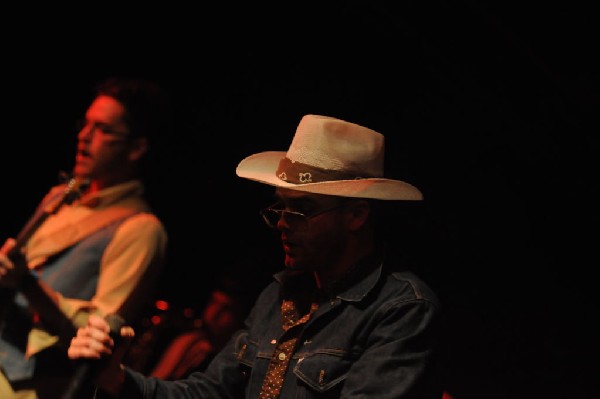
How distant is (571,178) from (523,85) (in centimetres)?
41

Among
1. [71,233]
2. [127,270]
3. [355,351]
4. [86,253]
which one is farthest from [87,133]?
[355,351]

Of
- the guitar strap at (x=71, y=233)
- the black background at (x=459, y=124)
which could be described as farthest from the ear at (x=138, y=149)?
the black background at (x=459, y=124)

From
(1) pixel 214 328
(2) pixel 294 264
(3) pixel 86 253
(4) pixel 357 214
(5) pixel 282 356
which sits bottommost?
(1) pixel 214 328

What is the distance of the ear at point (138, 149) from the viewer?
425 centimetres

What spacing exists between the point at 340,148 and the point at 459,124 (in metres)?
0.97

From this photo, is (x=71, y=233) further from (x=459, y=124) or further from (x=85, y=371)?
(x=459, y=124)

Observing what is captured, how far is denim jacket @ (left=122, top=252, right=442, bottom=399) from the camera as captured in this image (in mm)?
2818

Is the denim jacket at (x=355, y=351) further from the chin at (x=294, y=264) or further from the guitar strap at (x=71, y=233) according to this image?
the guitar strap at (x=71, y=233)

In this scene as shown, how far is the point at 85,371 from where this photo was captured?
285 centimetres

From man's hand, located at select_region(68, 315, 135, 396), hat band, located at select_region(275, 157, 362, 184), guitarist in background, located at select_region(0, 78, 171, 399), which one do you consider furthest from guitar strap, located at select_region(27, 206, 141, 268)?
hat band, located at select_region(275, 157, 362, 184)

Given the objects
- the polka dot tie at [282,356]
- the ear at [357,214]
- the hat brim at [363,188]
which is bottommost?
the polka dot tie at [282,356]

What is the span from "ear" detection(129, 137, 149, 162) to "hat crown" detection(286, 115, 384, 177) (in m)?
1.27

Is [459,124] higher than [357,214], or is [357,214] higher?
[459,124]

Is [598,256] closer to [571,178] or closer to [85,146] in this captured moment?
[571,178]
